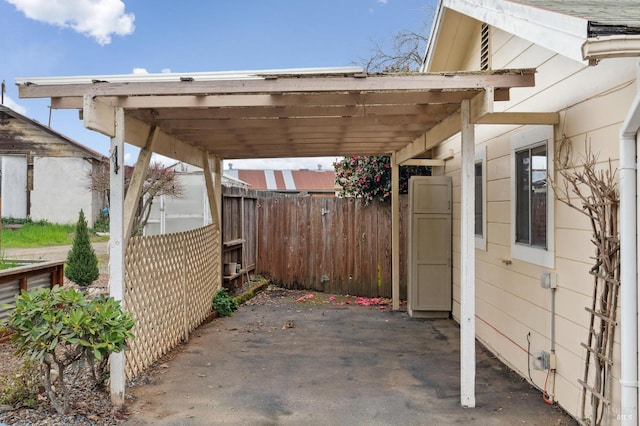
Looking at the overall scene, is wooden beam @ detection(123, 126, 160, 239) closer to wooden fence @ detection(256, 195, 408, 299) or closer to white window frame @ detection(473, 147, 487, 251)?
white window frame @ detection(473, 147, 487, 251)

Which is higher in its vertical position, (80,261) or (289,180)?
(289,180)

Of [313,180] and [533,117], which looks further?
[313,180]

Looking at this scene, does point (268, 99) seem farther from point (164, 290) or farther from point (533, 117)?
point (164, 290)

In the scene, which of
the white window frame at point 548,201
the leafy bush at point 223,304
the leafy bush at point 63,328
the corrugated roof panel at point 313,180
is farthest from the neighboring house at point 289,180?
the leafy bush at point 63,328

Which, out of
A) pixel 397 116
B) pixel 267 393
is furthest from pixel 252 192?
pixel 267 393

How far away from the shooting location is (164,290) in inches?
205

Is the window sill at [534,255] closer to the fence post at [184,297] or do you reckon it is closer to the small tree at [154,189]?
the fence post at [184,297]

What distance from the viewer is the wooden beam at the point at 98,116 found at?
3.48m

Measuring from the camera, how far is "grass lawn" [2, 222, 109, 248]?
572 inches

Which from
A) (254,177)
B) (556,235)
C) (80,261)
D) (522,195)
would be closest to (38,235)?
(80,261)

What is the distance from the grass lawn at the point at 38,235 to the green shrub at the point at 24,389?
469 inches

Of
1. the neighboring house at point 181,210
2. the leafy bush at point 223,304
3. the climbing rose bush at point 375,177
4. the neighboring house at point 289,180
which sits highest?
the neighboring house at point 289,180

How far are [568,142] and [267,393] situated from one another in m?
3.31

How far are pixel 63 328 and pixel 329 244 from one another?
6.34 m
